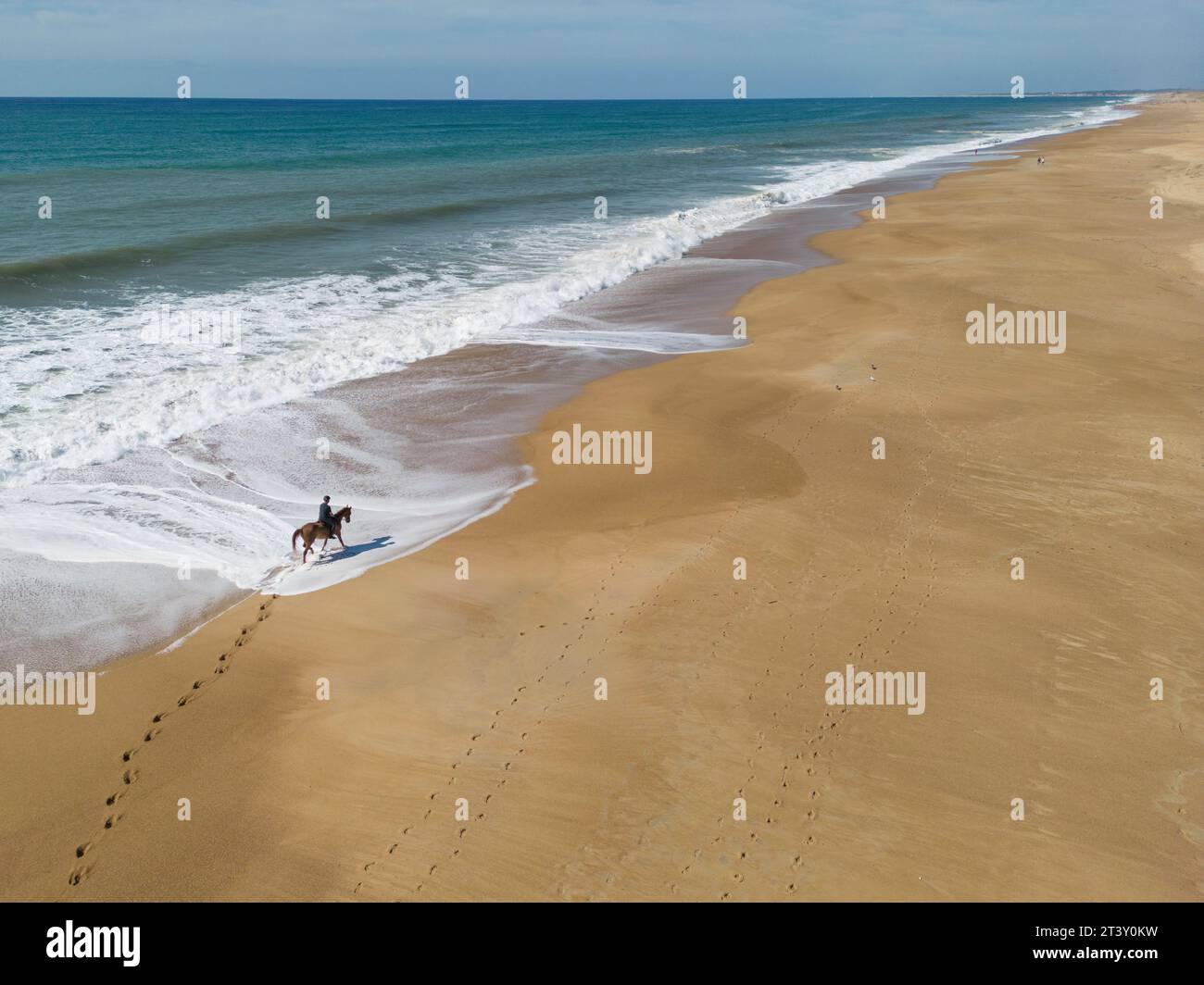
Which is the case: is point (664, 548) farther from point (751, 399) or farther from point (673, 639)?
point (751, 399)

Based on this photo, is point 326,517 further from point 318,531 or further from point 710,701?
point 710,701

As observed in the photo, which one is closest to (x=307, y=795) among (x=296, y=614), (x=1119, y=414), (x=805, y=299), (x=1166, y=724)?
(x=296, y=614)

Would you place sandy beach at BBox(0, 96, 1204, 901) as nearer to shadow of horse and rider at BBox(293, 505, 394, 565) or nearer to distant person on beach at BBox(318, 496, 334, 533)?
shadow of horse and rider at BBox(293, 505, 394, 565)

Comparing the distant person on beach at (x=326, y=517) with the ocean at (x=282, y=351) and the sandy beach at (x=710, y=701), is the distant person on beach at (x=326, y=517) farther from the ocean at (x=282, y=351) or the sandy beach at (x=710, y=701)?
the sandy beach at (x=710, y=701)
